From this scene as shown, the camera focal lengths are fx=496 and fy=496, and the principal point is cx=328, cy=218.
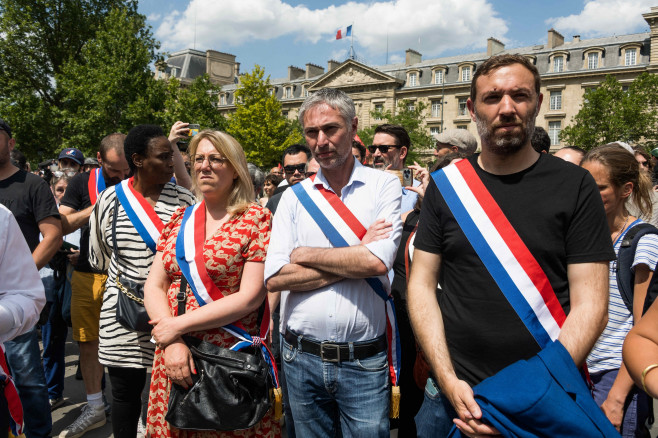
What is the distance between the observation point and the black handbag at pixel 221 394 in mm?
2480

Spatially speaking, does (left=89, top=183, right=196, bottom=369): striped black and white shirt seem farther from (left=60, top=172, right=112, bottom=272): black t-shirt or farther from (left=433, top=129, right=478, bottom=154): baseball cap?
(left=433, top=129, right=478, bottom=154): baseball cap

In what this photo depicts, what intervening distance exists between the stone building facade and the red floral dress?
3949cm

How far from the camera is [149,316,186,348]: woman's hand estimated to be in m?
2.56

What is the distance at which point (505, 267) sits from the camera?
188 cm

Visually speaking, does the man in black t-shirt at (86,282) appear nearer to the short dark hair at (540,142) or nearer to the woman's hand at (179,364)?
the woman's hand at (179,364)

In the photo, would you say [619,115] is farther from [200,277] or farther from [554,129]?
[200,277]

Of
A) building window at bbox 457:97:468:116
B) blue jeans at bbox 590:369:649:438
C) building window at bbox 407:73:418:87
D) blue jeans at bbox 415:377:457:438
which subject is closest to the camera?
blue jeans at bbox 415:377:457:438

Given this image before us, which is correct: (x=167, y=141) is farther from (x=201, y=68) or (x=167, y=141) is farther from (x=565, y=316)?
(x=201, y=68)

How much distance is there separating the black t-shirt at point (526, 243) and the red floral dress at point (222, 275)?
1.09 meters

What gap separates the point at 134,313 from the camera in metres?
3.04

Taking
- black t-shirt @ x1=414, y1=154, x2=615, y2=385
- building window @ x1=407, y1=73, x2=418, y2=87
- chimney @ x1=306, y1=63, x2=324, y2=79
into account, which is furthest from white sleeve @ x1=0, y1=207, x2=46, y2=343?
chimney @ x1=306, y1=63, x2=324, y2=79

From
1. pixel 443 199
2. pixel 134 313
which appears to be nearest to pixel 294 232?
pixel 443 199

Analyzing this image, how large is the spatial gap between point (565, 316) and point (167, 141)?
2690 millimetres

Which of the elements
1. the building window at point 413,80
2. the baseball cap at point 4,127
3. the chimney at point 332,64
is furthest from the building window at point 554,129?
the baseball cap at point 4,127
